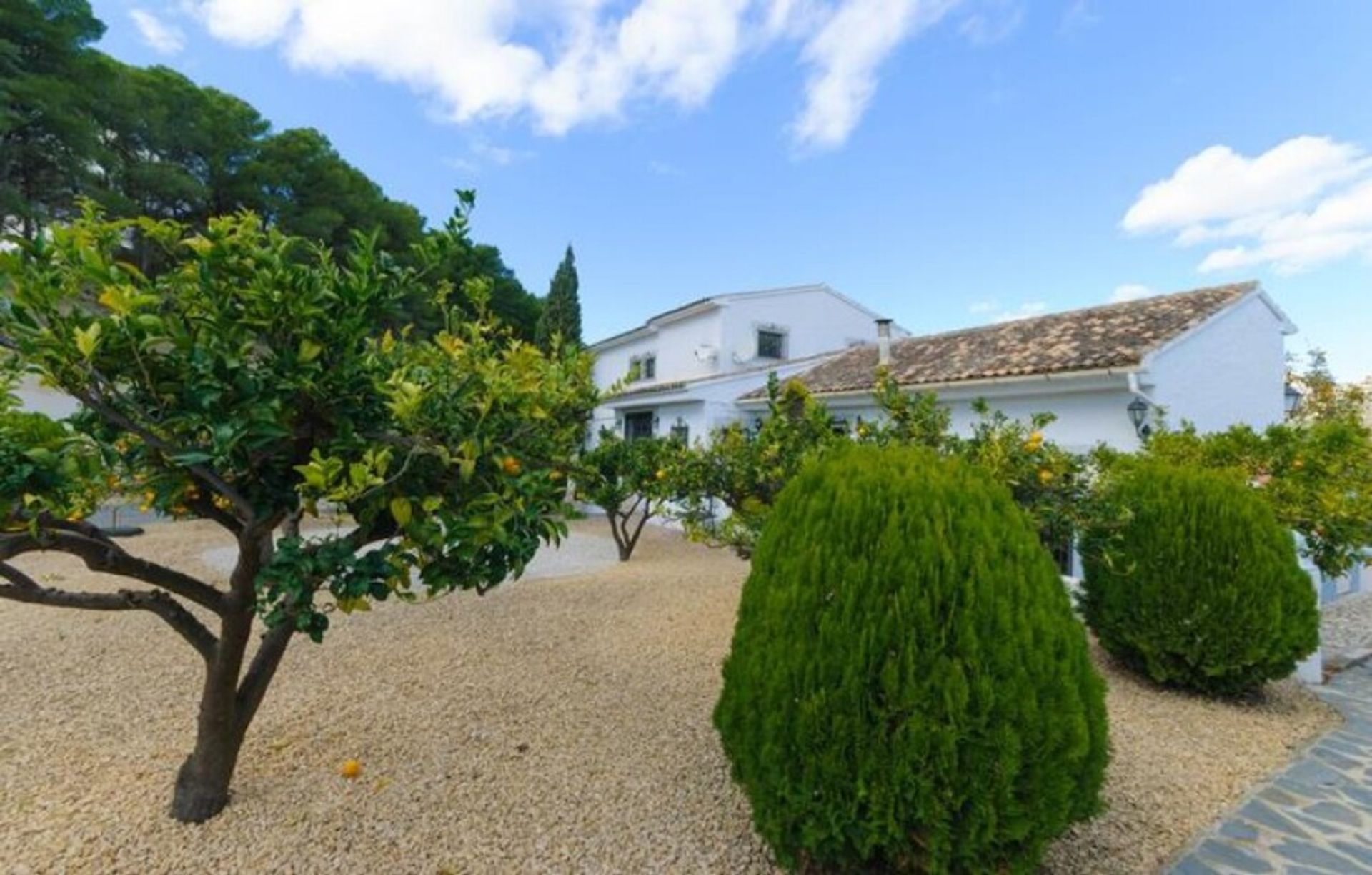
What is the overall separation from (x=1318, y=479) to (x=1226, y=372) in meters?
5.92

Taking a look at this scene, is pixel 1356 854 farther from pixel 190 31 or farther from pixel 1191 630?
pixel 190 31

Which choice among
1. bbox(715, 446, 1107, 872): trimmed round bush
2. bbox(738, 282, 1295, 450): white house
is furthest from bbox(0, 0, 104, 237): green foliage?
bbox(715, 446, 1107, 872): trimmed round bush

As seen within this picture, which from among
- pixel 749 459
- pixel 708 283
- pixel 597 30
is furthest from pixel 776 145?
pixel 749 459

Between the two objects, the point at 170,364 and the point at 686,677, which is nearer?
the point at 170,364

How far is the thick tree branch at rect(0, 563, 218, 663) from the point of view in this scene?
2510 millimetres

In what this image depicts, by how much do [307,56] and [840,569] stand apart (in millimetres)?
16141

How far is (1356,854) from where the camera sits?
10.8ft

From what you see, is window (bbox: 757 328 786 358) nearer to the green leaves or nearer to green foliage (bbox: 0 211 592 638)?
green foliage (bbox: 0 211 592 638)

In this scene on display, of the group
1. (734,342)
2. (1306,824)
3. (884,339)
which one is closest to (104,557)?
(1306,824)

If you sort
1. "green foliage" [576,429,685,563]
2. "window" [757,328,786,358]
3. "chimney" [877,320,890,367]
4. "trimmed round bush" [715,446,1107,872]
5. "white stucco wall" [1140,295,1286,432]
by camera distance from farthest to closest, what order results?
"window" [757,328,786,358]
"chimney" [877,320,890,367]
"white stucco wall" [1140,295,1286,432]
"green foliage" [576,429,685,563]
"trimmed round bush" [715,446,1107,872]

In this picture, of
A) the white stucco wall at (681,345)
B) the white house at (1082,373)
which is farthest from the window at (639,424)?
the white stucco wall at (681,345)

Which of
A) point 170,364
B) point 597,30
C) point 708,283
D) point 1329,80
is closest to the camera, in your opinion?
point 170,364

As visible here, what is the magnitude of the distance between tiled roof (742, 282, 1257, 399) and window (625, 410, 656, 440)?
239 inches

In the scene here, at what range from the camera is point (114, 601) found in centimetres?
276
